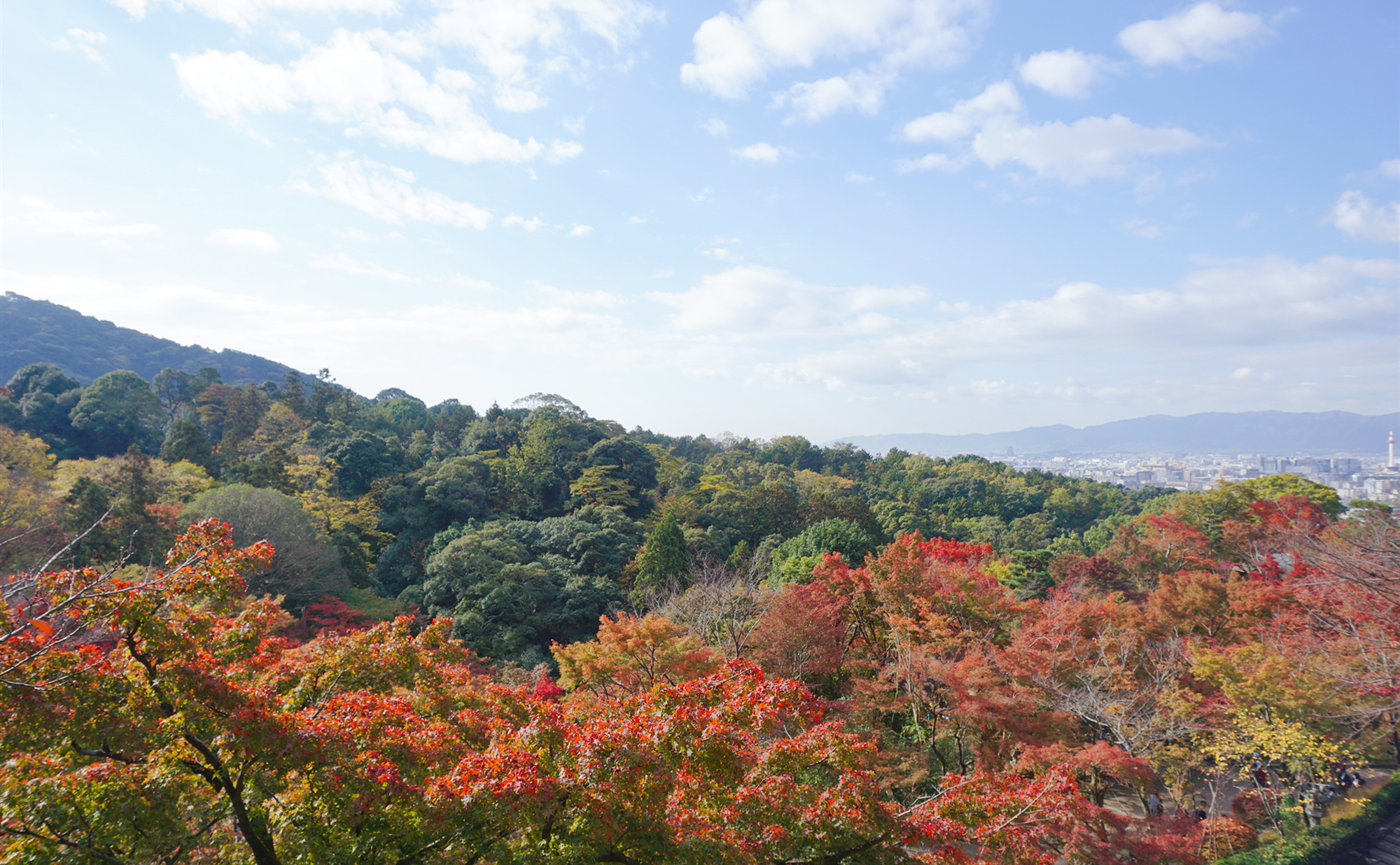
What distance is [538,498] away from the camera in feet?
94.1

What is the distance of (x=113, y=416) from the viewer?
25375 millimetres

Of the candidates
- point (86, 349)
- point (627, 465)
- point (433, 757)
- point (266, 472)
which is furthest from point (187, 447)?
point (86, 349)

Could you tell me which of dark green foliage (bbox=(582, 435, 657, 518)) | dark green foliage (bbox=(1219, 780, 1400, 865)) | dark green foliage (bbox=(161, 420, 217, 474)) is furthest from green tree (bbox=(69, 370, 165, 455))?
dark green foliage (bbox=(1219, 780, 1400, 865))

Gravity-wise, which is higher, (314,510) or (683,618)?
(314,510)

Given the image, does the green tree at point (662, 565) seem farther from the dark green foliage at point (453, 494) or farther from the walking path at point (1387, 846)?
the walking path at point (1387, 846)

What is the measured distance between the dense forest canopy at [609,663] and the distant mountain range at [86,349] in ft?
129

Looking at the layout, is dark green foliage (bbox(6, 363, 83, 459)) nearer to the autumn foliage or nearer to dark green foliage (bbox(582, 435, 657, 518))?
dark green foliage (bbox(582, 435, 657, 518))

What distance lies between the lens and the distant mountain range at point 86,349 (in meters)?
51.7

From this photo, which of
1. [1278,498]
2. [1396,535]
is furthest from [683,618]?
[1278,498]

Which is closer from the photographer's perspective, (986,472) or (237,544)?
(237,544)

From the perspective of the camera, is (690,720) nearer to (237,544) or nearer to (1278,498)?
(237,544)

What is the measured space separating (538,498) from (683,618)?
1489 cm

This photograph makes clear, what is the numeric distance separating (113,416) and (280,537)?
17163 millimetres

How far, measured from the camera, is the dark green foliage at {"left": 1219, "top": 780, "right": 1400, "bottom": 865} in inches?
358
